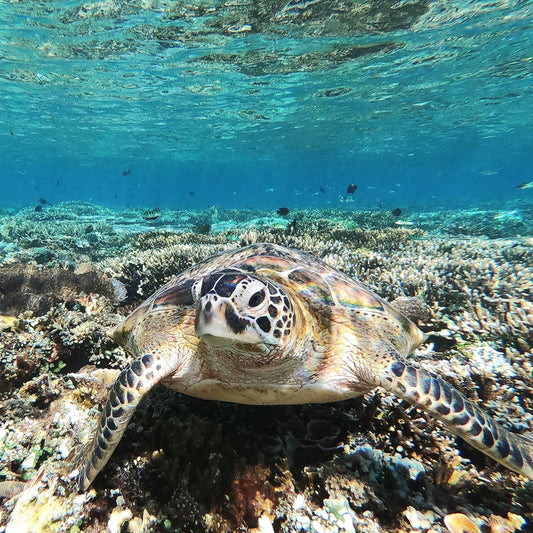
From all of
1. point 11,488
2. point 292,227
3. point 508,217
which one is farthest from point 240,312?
point 508,217

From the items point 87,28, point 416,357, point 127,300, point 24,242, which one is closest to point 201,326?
point 416,357

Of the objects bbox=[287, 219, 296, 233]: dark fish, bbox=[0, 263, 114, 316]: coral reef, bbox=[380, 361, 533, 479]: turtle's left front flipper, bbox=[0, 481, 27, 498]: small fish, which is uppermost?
bbox=[287, 219, 296, 233]: dark fish

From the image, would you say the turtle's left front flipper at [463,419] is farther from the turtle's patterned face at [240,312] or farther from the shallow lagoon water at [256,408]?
the turtle's patterned face at [240,312]

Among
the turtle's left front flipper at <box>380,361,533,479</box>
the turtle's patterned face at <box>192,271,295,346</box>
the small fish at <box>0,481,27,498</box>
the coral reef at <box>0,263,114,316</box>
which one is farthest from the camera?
the coral reef at <box>0,263,114,316</box>

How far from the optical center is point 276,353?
5.81ft

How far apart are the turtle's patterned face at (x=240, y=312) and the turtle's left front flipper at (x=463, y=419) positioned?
2.74ft

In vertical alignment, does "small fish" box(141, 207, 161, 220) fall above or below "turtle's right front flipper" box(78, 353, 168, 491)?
above

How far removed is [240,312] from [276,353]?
39cm

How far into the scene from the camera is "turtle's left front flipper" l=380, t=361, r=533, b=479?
5.56 feet

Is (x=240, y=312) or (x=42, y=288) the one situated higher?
(x=42, y=288)

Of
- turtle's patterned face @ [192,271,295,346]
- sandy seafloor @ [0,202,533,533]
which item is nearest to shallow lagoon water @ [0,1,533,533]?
sandy seafloor @ [0,202,533,533]

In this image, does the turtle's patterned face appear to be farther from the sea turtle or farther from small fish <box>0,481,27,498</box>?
small fish <box>0,481,27,498</box>

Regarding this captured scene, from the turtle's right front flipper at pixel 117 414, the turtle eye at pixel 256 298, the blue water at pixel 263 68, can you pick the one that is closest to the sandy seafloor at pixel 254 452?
the turtle's right front flipper at pixel 117 414

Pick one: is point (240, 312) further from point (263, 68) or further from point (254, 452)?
point (263, 68)
